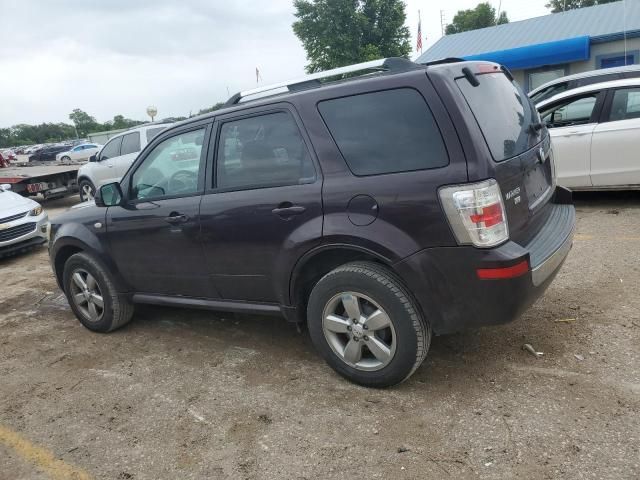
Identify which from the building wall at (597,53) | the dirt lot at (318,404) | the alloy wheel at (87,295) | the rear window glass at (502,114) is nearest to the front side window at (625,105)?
the dirt lot at (318,404)

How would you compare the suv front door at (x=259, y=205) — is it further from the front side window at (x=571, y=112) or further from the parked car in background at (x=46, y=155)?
the parked car in background at (x=46, y=155)

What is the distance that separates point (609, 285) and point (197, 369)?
3.50 metres

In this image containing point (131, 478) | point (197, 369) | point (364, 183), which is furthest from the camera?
point (197, 369)

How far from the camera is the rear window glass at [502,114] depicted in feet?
9.39

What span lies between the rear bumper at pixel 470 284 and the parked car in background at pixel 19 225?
22.1 feet

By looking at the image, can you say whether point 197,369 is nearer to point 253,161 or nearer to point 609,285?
point 253,161

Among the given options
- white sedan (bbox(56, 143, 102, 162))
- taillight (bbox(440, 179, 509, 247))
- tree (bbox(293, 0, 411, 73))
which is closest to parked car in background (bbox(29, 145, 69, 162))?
white sedan (bbox(56, 143, 102, 162))

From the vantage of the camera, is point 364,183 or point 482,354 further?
point 482,354

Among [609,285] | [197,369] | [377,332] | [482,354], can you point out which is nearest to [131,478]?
[197,369]

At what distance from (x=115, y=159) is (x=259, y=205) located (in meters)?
10.2

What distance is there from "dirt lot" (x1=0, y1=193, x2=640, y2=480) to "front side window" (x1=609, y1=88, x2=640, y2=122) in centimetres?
297

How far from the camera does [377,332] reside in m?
3.09

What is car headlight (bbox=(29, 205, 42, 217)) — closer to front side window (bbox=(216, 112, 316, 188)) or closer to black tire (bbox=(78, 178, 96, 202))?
black tire (bbox=(78, 178, 96, 202))

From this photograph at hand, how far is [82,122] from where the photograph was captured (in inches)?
3671
